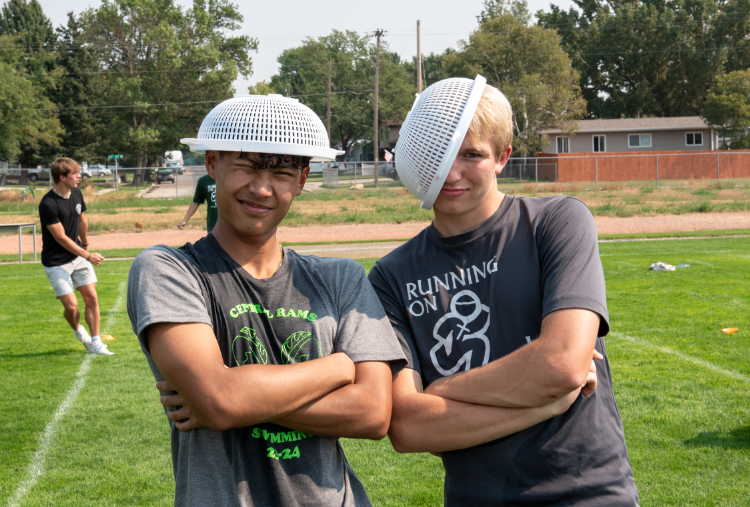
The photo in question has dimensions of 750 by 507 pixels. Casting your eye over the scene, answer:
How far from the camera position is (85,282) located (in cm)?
875

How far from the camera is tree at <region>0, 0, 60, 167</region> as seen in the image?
59863 millimetres

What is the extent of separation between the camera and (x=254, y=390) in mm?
2049

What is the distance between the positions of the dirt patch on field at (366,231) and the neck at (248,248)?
1866 centimetres

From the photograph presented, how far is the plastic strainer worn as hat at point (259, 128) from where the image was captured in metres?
2.15

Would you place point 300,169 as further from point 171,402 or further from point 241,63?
point 241,63

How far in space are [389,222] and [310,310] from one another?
23802mm

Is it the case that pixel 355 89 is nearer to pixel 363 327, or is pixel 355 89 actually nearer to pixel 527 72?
pixel 527 72

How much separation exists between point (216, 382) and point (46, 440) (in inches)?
184

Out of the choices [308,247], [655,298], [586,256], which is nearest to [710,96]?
[308,247]

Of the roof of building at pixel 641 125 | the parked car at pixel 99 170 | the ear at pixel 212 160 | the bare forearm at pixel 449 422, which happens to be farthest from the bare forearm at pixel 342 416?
the parked car at pixel 99 170

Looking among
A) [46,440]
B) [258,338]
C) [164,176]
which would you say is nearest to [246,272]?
[258,338]

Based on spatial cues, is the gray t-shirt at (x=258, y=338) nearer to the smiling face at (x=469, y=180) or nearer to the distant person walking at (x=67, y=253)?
the smiling face at (x=469, y=180)

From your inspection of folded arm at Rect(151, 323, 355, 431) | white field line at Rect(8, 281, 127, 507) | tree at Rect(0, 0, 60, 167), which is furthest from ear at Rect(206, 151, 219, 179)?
tree at Rect(0, 0, 60, 167)

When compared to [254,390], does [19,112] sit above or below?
above
